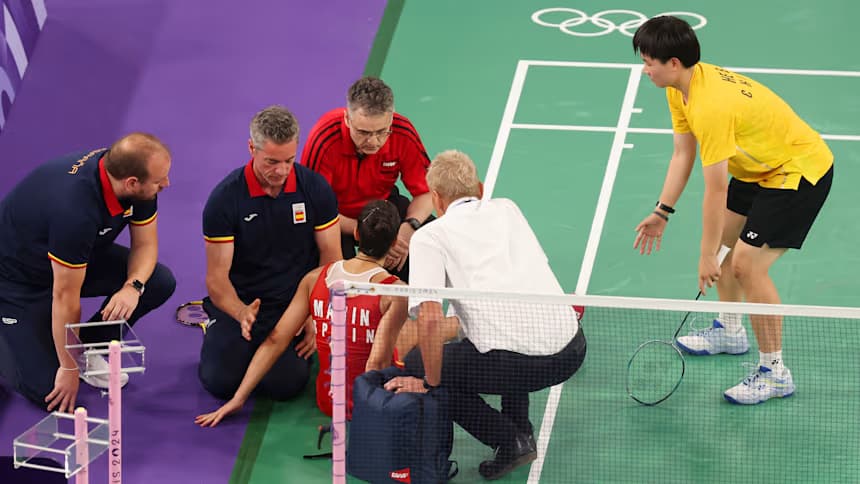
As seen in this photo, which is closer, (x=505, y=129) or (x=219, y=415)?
(x=219, y=415)

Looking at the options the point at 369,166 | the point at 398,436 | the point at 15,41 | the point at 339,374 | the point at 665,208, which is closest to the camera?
the point at 339,374

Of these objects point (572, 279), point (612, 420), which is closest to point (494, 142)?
point (572, 279)

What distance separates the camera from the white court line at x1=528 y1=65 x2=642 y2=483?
25.3 feet

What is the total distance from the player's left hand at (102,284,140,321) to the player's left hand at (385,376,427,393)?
1.84m

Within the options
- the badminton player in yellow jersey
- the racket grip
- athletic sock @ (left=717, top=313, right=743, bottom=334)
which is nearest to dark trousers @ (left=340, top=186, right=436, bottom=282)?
the badminton player in yellow jersey

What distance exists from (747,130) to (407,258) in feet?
8.01

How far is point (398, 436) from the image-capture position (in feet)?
22.8

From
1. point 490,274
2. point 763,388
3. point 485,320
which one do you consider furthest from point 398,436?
point 763,388

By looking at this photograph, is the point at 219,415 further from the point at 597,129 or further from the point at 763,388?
the point at 597,129

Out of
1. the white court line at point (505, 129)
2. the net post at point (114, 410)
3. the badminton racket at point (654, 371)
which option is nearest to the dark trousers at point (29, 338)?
the net post at point (114, 410)

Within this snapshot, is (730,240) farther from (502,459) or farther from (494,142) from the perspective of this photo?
(494,142)

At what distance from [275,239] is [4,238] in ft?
5.36

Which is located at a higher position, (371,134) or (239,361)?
(371,134)

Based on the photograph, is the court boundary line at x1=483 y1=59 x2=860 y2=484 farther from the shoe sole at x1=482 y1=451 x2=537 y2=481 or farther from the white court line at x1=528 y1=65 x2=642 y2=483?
the shoe sole at x1=482 y1=451 x2=537 y2=481
